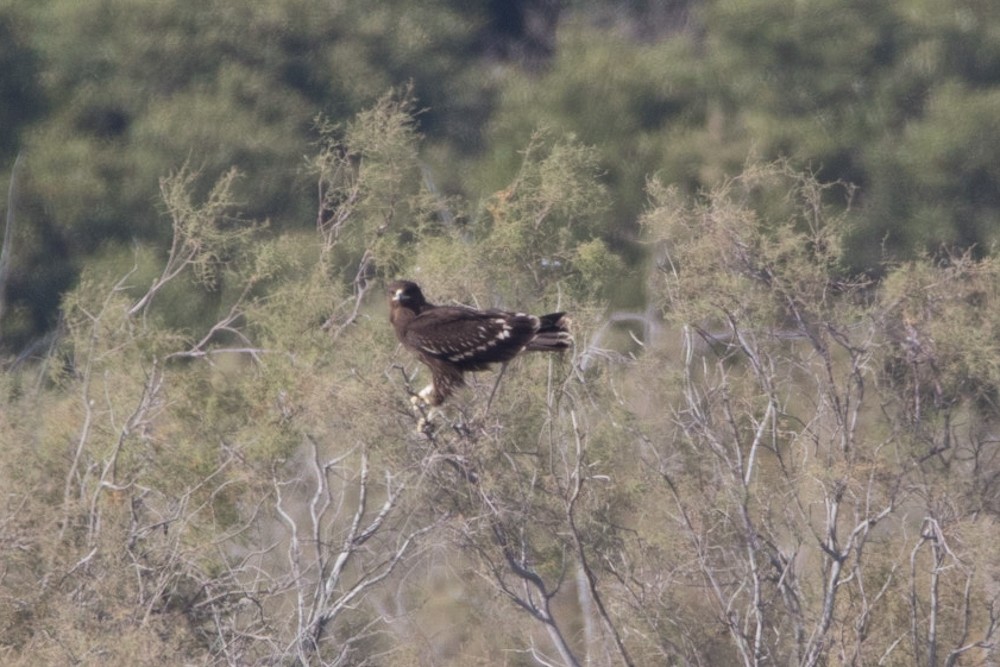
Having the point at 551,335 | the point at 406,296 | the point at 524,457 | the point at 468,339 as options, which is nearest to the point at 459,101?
the point at 524,457

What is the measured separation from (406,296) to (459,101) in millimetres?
12218

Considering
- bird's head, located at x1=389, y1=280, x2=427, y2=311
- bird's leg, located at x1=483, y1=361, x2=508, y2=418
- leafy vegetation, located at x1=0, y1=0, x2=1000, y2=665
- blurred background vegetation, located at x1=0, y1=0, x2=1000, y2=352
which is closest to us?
bird's leg, located at x1=483, y1=361, x2=508, y2=418

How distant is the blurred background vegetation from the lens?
61.8 ft

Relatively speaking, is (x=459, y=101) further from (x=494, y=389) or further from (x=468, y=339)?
(x=494, y=389)

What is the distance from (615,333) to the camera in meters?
14.6

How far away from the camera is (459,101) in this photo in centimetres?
2095

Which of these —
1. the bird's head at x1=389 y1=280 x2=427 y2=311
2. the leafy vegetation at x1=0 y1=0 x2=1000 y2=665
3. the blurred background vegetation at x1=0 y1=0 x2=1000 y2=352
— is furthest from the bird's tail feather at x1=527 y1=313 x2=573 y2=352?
the blurred background vegetation at x1=0 y1=0 x2=1000 y2=352

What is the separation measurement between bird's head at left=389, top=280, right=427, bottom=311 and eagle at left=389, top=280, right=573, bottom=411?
0.10 metres

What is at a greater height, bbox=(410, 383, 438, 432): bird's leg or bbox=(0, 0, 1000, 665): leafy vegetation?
bbox=(410, 383, 438, 432): bird's leg

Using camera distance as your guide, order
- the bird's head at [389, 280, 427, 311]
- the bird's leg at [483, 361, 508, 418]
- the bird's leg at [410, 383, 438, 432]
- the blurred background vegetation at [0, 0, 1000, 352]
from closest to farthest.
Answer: the bird's leg at [410, 383, 438, 432] < the bird's leg at [483, 361, 508, 418] < the bird's head at [389, 280, 427, 311] < the blurred background vegetation at [0, 0, 1000, 352]

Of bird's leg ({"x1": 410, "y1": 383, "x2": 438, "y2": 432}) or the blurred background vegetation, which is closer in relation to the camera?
bird's leg ({"x1": 410, "y1": 383, "x2": 438, "y2": 432})

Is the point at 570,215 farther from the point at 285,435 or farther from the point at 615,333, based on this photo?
the point at 615,333

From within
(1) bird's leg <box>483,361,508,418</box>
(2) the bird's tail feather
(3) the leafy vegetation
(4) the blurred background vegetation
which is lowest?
(4) the blurred background vegetation

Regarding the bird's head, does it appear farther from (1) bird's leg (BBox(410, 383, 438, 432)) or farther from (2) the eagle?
(1) bird's leg (BBox(410, 383, 438, 432))
